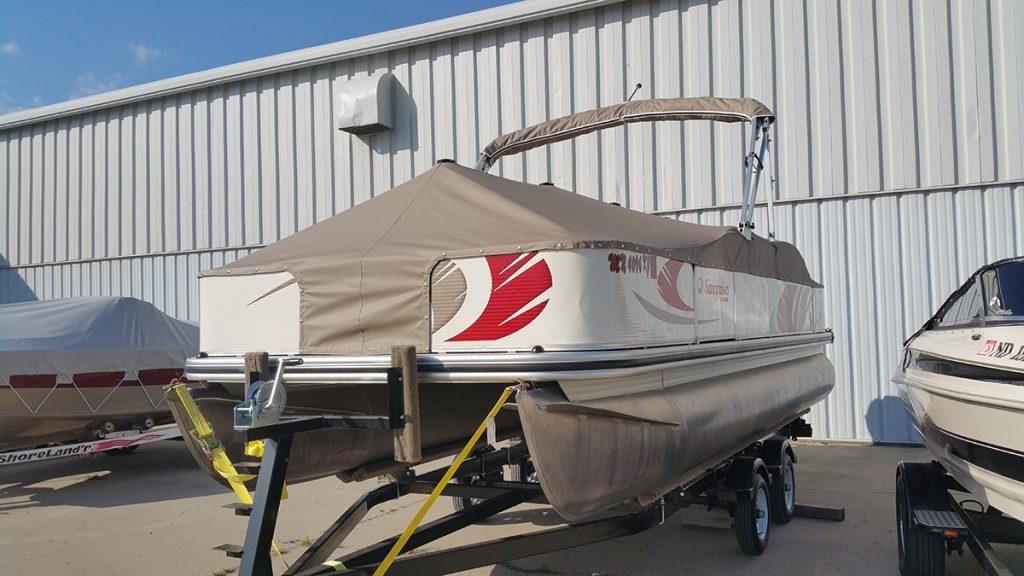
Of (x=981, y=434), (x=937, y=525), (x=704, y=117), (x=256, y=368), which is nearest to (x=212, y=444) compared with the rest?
(x=256, y=368)

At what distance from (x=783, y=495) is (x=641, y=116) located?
3414 mm

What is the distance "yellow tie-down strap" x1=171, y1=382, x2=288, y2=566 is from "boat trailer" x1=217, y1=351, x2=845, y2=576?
101 mm

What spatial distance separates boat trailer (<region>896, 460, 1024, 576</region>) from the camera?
12.8 feet

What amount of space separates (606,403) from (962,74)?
321 inches

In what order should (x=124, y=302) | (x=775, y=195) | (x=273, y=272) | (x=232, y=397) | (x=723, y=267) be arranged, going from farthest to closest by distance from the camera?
1. (x=775, y=195)
2. (x=124, y=302)
3. (x=723, y=267)
4. (x=232, y=397)
5. (x=273, y=272)

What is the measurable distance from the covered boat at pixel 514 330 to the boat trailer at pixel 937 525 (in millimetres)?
956

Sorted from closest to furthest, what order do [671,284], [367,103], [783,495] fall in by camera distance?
[671,284]
[783,495]
[367,103]

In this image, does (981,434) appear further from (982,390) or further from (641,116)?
(641,116)

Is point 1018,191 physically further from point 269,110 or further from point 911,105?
point 269,110

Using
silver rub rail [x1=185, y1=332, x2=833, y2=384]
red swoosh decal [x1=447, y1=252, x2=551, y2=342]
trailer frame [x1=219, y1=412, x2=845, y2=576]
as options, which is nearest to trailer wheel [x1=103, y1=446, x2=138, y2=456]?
trailer frame [x1=219, y1=412, x2=845, y2=576]

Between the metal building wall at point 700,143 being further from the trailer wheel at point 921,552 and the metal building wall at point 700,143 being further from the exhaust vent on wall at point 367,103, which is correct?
the trailer wheel at point 921,552

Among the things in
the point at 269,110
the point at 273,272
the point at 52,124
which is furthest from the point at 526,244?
the point at 52,124

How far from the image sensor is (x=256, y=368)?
3.58 m

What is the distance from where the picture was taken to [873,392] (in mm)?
9242
